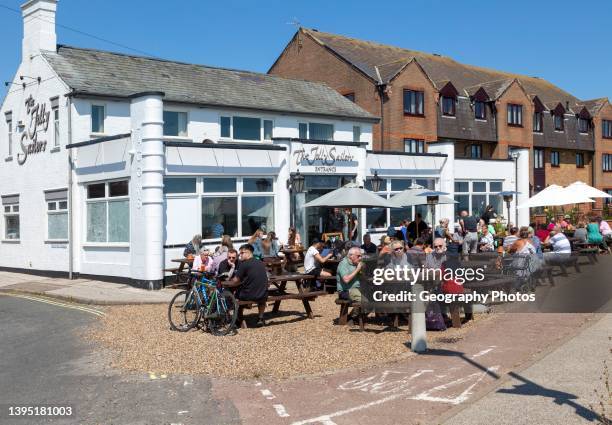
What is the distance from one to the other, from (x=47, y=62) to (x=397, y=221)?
14.4 metres

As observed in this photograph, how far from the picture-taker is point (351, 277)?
39.4 ft

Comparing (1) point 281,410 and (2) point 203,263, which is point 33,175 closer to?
(2) point 203,263

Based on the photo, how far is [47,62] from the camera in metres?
23.8

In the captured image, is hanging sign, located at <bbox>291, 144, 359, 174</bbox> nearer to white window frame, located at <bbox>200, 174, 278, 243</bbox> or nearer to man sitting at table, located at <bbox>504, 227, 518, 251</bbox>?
white window frame, located at <bbox>200, 174, 278, 243</bbox>

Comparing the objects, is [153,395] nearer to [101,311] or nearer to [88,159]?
[101,311]

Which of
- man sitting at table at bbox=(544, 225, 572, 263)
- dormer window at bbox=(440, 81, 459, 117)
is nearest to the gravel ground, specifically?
man sitting at table at bbox=(544, 225, 572, 263)

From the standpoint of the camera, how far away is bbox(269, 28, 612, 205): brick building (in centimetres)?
3728

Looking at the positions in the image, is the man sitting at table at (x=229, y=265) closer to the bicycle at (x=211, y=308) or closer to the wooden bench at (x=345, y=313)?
the bicycle at (x=211, y=308)

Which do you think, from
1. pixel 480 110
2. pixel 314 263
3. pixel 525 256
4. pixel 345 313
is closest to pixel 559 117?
pixel 480 110

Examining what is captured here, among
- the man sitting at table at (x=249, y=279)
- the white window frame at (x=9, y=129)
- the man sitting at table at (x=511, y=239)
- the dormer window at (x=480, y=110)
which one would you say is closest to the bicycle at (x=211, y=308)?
the man sitting at table at (x=249, y=279)

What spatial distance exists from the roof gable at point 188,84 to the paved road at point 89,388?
1276cm

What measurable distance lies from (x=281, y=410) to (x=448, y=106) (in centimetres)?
3564

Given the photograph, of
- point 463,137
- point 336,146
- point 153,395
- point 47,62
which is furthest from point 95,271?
point 463,137

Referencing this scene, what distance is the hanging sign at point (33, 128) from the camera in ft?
79.5
